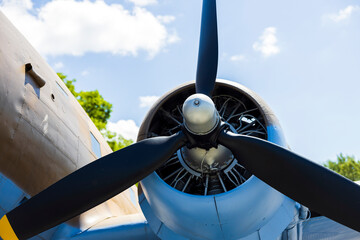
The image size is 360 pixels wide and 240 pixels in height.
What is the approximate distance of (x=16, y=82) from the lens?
5.64 meters

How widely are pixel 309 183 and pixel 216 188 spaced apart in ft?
4.60

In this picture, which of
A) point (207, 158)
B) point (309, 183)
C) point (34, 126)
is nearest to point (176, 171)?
point (207, 158)

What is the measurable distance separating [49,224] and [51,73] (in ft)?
12.1

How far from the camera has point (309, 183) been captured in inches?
160

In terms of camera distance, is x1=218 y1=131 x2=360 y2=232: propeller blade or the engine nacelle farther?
the engine nacelle

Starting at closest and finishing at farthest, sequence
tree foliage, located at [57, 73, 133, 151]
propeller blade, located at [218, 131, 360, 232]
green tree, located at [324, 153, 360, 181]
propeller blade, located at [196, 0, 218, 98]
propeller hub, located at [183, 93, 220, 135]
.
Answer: propeller blade, located at [218, 131, 360, 232] < propeller hub, located at [183, 93, 220, 135] < propeller blade, located at [196, 0, 218, 98] < tree foliage, located at [57, 73, 133, 151] < green tree, located at [324, 153, 360, 181]

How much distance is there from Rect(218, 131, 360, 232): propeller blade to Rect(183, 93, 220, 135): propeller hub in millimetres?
590

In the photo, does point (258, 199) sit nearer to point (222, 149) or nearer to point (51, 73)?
point (222, 149)

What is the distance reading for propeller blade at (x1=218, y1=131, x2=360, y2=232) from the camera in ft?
12.9

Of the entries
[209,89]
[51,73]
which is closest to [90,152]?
[51,73]

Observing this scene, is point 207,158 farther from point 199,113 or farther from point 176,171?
point 199,113

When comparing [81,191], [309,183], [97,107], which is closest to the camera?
[309,183]

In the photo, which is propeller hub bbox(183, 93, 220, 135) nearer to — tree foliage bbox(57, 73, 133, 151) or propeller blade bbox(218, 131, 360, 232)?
propeller blade bbox(218, 131, 360, 232)

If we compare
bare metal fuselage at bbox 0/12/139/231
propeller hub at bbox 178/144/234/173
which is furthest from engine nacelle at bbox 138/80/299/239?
bare metal fuselage at bbox 0/12/139/231
